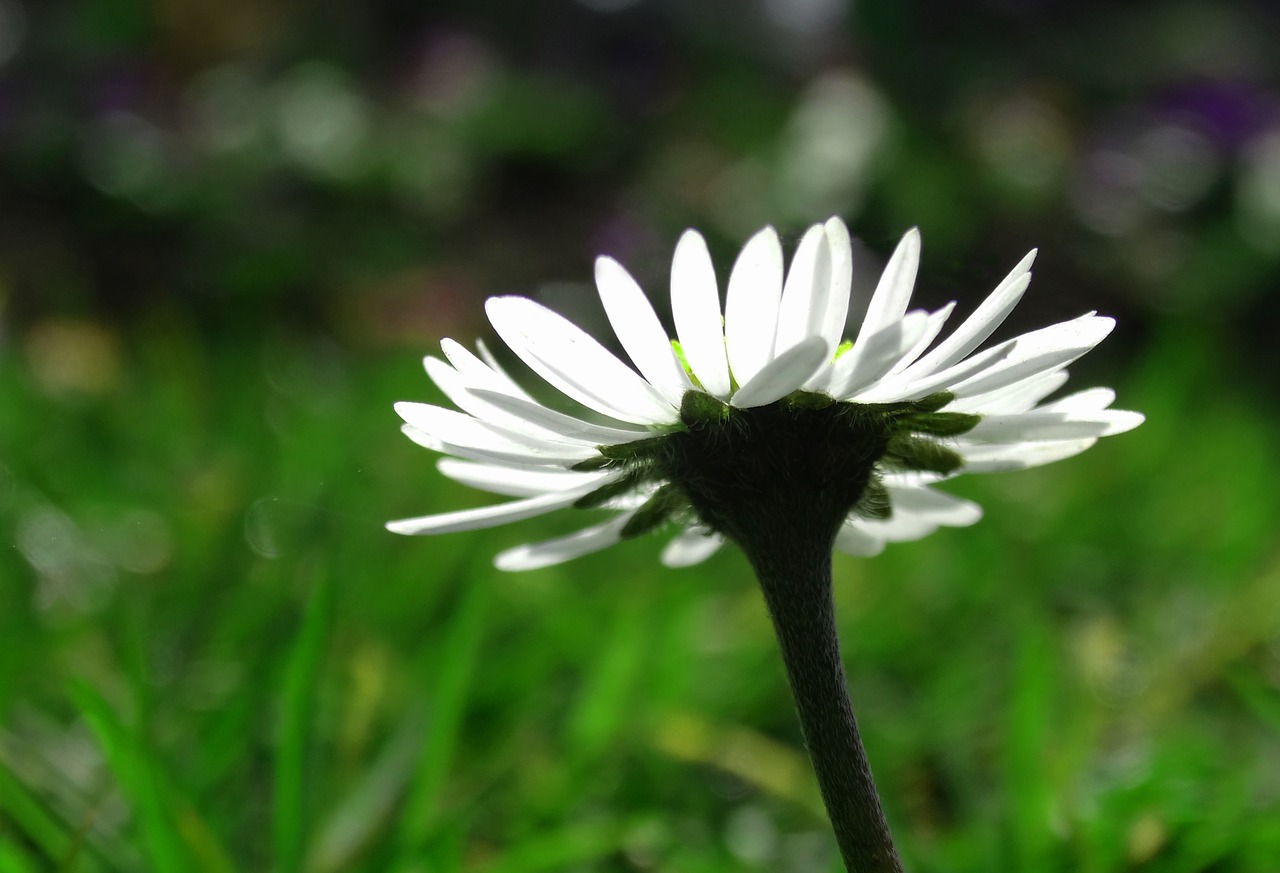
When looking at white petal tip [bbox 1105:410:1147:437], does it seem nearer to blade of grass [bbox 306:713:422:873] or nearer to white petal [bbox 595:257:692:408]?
white petal [bbox 595:257:692:408]

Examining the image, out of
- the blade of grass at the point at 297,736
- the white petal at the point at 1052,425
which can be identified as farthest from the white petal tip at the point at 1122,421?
the blade of grass at the point at 297,736

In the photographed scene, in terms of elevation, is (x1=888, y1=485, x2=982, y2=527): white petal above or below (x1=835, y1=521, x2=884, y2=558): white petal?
above

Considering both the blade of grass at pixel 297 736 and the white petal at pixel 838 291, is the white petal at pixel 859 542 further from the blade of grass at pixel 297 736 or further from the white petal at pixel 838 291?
the blade of grass at pixel 297 736

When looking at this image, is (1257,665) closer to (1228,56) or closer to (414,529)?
(414,529)

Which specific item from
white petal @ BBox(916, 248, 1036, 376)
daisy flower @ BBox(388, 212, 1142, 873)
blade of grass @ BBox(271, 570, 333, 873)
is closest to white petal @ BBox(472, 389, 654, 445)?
daisy flower @ BBox(388, 212, 1142, 873)

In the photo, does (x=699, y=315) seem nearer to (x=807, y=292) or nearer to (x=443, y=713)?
(x=807, y=292)

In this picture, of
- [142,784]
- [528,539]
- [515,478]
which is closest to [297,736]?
[142,784]
